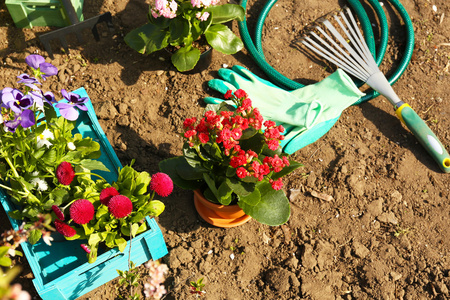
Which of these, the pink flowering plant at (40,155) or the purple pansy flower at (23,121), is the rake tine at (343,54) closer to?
the pink flowering plant at (40,155)

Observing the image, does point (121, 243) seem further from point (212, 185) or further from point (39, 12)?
point (39, 12)

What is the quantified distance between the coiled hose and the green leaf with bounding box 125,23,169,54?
646mm

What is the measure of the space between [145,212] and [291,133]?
121 cm

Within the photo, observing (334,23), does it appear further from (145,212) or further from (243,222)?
(145,212)

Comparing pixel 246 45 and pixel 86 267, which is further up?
pixel 246 45

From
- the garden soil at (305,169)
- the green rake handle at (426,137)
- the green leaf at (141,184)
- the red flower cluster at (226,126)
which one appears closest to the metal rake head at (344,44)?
the garden soil at (305,169)

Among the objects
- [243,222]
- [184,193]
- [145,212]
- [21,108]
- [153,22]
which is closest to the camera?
[21,108]

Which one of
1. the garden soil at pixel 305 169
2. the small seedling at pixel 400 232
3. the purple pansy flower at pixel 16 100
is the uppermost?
the purple pansy flower at pixel 16 100

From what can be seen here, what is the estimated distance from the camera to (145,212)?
77.6 inches

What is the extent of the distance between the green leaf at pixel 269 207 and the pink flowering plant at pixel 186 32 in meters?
1.13

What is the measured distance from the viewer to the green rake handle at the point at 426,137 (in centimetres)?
271

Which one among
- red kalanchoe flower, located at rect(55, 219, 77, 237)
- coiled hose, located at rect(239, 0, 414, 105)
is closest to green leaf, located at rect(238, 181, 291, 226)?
red kalanchoe flower, located at rect(55, 219, 77, 237)

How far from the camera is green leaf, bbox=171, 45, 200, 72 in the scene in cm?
278

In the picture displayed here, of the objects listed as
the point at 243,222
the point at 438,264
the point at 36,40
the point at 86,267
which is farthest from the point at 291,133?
the point at 36,40
